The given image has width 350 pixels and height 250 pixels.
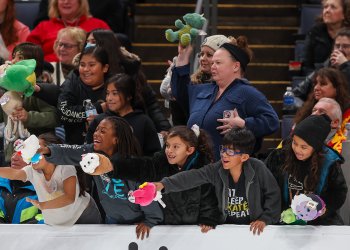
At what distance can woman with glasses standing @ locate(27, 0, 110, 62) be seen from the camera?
8203 mm

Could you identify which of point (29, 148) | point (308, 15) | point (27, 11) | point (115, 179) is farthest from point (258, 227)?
point (27, 11)

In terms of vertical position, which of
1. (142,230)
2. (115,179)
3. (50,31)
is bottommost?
(142,230)

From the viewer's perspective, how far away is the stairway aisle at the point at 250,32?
9.06 m

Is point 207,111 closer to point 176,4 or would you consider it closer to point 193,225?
point 193,225

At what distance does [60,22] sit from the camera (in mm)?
8305

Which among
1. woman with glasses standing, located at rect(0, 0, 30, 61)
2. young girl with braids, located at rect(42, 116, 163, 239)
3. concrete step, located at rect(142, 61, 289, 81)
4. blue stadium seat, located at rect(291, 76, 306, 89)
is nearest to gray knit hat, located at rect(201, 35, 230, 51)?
young girl with braids, located at rect(42, 116, 163, 239)

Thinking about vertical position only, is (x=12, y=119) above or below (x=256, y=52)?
below

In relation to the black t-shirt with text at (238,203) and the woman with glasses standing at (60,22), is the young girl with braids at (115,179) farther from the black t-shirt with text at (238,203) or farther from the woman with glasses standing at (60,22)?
the woman with glasses standing at (60,22)

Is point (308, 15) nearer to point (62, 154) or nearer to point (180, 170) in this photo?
point (180, 170)

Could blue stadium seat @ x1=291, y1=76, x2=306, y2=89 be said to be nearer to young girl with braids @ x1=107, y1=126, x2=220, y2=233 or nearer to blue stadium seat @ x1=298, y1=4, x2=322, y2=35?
blue stadium seat @ x1=298, y1=4, x2=322, y2=35

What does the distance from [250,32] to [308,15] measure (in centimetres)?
64

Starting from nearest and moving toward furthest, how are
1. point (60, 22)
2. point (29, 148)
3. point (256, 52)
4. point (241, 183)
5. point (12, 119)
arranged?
point (29, 148) < point (241, 183) < point (12, 119) < point (60, 22) < point (256, 52)

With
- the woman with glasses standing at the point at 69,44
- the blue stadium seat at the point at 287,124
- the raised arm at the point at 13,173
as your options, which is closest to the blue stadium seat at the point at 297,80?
the blue stadium seat at the point at 287,124

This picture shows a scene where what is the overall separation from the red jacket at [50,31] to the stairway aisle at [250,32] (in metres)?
1.03
